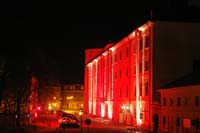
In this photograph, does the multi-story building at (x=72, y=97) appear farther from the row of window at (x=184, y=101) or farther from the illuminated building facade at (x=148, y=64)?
the row of window at (x=184, y=101)

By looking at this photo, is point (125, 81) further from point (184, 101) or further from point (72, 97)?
point (72, 97)

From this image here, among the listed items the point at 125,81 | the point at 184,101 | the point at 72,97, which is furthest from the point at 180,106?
the point at 72,97

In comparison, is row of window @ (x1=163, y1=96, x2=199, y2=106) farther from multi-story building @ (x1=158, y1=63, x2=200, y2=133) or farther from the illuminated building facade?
the illuminated building facade

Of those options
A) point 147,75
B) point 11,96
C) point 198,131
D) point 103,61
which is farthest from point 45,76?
point 103,61

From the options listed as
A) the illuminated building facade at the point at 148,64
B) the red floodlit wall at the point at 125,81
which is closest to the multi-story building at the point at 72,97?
the red floodlit wall at the point at 125,81

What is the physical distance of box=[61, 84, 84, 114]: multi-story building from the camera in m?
159

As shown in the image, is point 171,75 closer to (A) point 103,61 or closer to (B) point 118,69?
(B) point 118,69

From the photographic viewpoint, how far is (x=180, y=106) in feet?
→ 138

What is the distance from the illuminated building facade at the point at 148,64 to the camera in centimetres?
5094

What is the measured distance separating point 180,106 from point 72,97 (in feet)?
393

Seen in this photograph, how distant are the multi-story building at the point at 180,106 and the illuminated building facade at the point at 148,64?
261 centimetres

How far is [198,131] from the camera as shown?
37969 millimetres

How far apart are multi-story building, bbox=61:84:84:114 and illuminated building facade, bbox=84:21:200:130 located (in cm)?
8532

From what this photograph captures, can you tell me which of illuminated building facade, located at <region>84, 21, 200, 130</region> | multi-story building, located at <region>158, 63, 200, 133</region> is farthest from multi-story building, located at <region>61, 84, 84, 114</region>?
multi-story building, located at <region>158, 63, 200, 133</region>
